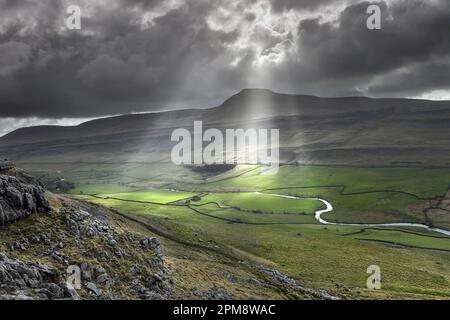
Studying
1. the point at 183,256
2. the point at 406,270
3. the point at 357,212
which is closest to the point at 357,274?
the point at 406,270

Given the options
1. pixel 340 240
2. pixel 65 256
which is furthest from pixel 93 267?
pixel 340 240

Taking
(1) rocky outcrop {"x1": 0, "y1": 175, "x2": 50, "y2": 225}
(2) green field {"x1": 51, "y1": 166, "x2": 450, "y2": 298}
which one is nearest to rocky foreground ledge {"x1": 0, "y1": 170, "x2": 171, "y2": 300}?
(1) rocky outcrop {"x1": 0, "y1": 175, "x2": 50, "y2": 225}

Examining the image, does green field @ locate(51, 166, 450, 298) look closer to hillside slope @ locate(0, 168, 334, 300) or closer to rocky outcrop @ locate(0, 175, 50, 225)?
hillside slope @ locate(0, 168, 334, 300)

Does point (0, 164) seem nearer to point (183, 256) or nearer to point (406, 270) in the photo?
point (183, 256)

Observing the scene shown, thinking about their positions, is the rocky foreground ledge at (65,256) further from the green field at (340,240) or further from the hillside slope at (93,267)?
the green field at (340,240)

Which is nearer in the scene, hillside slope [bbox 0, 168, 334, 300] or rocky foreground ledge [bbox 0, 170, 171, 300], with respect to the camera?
rocky foreground ledge [bbox 0, 170, 171, 300]

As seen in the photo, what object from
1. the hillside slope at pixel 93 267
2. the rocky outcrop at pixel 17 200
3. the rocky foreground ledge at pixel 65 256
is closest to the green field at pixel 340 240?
the hillside slope at pixel 93 267

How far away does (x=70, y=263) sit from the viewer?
116 ft

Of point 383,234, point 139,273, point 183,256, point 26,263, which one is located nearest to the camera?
point 26,263

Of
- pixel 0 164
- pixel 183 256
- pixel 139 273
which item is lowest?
pixel 183 256

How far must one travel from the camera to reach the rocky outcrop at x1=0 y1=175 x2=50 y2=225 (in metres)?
40.5

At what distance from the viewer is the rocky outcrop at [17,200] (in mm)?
40469

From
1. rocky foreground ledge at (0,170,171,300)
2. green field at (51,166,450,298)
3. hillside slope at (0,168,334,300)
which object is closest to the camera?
rocky foreground ledge at (0,170,171,300)
